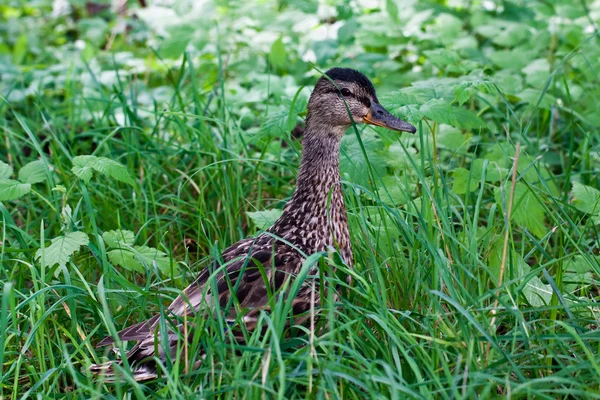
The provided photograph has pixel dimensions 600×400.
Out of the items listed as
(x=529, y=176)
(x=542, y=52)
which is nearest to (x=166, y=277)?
(x=529, y=176)

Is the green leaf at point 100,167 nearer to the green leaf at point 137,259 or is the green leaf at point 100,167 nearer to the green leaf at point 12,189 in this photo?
the green leaf at point 12,189

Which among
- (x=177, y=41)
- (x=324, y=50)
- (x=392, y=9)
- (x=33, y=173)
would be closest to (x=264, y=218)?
(x=33, y=173)

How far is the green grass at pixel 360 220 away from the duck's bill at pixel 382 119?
0.06 metres

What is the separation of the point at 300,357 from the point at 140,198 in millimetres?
1766

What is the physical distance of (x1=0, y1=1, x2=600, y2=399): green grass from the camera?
2.65m

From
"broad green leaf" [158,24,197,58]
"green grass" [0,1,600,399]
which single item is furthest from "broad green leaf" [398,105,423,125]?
"broad green leaf" [158,24,197,58]

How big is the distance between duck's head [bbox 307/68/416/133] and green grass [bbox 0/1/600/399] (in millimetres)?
109

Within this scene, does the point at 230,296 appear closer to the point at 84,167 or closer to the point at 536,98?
the point at 84,167

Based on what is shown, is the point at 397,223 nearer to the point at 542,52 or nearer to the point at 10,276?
the point at 10,276

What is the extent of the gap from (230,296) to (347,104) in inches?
39.8

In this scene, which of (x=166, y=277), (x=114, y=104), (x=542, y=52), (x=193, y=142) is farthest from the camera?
(x=542, y=52)

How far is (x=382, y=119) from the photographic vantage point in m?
3.48

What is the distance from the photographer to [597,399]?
8.18ft

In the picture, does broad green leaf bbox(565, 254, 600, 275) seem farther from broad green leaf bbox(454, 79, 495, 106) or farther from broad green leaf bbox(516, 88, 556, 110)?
broad green leaf bbox(516, 88, 556, 110)
